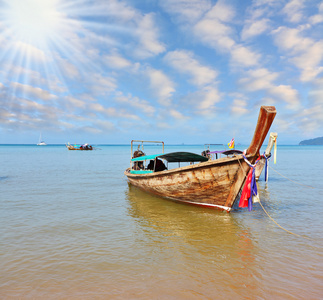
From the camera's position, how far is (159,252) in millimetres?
5891

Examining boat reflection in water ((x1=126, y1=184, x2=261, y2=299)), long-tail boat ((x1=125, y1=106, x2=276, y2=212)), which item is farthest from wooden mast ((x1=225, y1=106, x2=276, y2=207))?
boat reflection in water ((x1=126, y1=184, x2=261, y2=299))

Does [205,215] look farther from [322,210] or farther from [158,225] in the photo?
[322,210]

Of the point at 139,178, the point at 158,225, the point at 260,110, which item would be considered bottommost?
the point at 158,225

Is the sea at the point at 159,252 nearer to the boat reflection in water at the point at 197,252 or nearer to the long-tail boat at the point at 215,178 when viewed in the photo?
the boat reflection in water at the point at 197,252

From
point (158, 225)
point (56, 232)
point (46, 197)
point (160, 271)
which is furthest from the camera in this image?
point (46, 197)

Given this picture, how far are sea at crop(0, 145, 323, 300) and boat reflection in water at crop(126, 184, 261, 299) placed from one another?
24mm

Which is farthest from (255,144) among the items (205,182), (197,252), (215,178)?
(197,252)

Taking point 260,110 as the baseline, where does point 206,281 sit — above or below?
below

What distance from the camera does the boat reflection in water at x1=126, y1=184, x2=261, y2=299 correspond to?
4402mm

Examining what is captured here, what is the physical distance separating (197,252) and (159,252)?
103 cm

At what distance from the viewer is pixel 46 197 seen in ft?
40.6

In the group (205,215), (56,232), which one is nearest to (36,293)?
(56,232)

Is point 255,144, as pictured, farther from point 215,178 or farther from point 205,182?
point 205,182

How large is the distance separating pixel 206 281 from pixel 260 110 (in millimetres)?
5304
